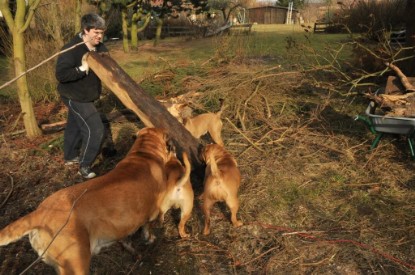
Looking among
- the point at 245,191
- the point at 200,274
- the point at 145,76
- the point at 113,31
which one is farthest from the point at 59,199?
the point at 113,31

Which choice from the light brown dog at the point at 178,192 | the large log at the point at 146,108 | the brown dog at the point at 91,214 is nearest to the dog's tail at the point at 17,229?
the brown dog at the point at 91,214

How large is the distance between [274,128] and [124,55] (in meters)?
16.4

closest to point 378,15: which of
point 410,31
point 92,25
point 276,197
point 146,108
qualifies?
point 410,31

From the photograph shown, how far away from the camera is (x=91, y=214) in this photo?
276 cm

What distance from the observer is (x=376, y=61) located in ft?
32.1

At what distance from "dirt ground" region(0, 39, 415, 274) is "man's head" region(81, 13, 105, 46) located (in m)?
2.21

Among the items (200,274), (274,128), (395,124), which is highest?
(395,124)

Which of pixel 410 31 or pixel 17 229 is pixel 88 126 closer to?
pixel 17 229

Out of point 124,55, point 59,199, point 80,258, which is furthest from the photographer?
point 124,55

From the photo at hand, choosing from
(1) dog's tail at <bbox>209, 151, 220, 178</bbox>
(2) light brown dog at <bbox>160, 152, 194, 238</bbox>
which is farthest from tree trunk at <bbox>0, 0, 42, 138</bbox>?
(1) dog's tail at <bbox>209, 151, 220, 178</bbox>

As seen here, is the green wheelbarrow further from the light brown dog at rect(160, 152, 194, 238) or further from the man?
the man

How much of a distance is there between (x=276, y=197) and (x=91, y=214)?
9.22 feet

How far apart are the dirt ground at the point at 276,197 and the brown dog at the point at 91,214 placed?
31.9 inches

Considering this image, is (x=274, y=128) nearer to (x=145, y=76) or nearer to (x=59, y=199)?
(x=145, y=76)
